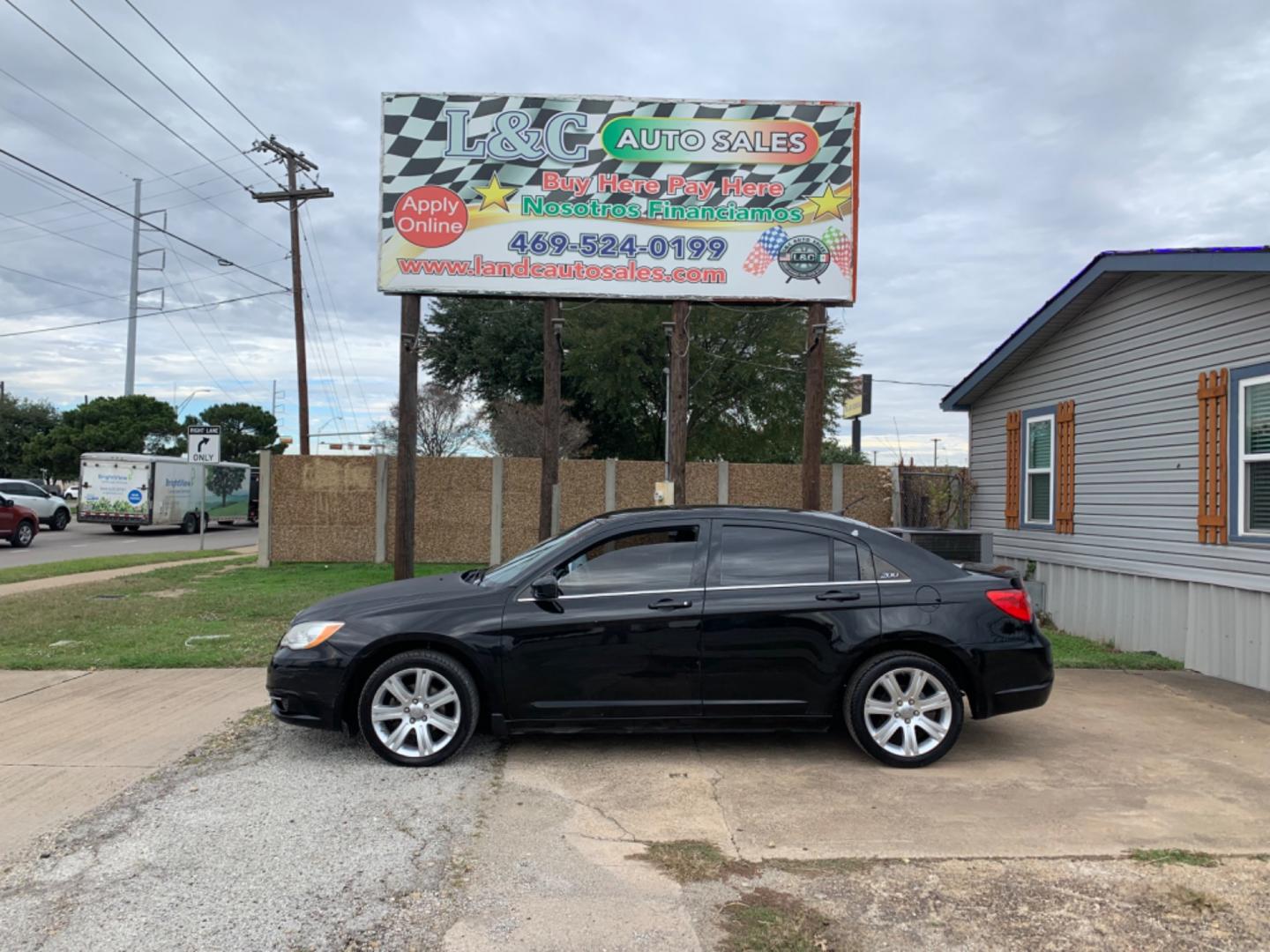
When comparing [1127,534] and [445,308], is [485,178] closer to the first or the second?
[1127,534]

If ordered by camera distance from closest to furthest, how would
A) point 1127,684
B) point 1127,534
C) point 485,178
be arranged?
1. point 1127,684
2. point 1127,534
3. point 485,178

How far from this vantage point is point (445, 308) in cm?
3388

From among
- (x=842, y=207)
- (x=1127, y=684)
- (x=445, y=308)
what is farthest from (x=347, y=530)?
(x=445, y=308)

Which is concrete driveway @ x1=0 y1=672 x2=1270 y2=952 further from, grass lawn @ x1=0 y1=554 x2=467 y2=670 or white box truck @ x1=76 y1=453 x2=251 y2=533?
white box truck @ x1=76 y1=453 x2=251 y2=533

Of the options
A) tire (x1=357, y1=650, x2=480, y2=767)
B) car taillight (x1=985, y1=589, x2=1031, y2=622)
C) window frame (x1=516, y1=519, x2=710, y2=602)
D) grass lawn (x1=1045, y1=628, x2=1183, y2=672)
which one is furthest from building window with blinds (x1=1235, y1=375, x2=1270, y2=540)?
tire (x1=357, y1=650, x2=480, y2=767)

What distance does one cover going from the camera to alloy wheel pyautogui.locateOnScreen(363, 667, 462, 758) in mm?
5086

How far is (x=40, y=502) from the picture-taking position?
28141 mm

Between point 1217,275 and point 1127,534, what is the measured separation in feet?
9.18

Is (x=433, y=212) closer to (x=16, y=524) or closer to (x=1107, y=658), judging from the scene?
(x=1107, y=658)

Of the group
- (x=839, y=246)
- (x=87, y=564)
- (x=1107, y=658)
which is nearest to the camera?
(x=1107, y=658)

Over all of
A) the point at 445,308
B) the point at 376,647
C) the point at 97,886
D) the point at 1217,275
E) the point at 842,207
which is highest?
the point at 445,308

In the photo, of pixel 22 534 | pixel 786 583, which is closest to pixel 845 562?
pixel 786 583

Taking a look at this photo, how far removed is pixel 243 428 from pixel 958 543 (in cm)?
7582

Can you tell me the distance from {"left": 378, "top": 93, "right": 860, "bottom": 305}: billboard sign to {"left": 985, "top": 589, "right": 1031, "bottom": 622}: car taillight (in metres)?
6.40
